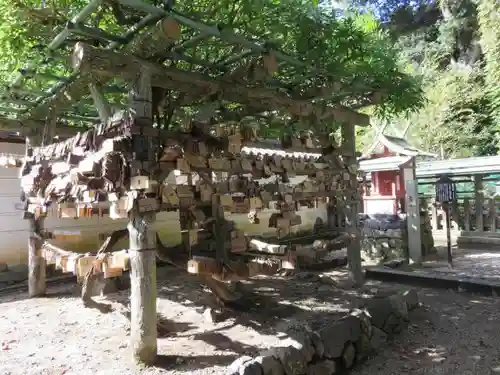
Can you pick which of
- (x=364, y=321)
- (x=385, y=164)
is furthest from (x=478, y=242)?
(x=364, y=321)

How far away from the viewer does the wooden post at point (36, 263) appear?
654 centimetres

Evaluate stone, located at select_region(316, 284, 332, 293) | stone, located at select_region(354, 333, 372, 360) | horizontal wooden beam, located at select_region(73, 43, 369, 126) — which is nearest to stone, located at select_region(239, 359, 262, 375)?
stone, located at select_region(354, 333, 372, 360)

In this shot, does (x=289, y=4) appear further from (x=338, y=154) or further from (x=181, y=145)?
(x=338, y=154)

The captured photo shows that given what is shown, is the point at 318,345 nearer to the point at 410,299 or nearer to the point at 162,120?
the point at 410,299

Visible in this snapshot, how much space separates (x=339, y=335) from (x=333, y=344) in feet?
0.45

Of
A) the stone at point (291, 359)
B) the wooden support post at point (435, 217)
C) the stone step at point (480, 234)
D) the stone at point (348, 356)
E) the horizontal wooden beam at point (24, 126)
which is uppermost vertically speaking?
the horizontal wooden beam at point (24, 126)

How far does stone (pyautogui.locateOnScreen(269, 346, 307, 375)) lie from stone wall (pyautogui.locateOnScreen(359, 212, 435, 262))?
6.13 meters

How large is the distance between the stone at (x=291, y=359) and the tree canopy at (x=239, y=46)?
9.68 feet

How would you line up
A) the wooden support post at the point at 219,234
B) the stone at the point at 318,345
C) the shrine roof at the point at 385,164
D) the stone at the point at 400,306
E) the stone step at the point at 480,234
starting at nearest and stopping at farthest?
the stone at the point at 318,345 < the wooden support post at the point at 219,234 < the stone at the point at 400,306 < the shrine roof at the point at 385,164 < the stone step at the point at 480,234

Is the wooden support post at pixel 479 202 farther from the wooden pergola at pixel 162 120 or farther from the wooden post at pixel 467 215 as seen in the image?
the wooden pergola at pixel 162 120

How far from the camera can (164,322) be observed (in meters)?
4.71

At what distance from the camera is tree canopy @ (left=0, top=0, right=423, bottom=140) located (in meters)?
3.66

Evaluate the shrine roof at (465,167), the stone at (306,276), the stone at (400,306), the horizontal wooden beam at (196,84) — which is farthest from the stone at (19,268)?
the shrine roof at (465,167)

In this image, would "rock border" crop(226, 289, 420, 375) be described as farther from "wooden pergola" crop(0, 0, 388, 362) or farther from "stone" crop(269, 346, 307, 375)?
"wooden pergola" crop(0, 0, 388, 362)
